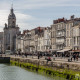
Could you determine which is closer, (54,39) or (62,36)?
(62,36)

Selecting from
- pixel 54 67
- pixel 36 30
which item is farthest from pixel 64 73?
pixel 36 30

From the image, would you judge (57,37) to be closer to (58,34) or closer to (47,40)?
(58,34)

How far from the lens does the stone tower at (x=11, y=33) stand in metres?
135

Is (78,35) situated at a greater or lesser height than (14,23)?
lesser

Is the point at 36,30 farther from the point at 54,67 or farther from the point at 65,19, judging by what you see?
the point at 54,67

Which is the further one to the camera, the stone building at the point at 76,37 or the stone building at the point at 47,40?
the stone building at the point at 47,40

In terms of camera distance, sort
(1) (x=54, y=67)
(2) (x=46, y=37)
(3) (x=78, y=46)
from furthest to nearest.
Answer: (2) (x=46, y=37) → (3) (x=78, y=46) → (1) (x=54, y=67)

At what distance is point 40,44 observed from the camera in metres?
93.6

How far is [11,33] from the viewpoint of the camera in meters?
138

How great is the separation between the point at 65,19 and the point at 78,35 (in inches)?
596

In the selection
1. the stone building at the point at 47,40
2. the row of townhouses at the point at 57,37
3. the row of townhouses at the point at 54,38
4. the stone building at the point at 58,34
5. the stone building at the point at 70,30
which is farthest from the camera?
the stone building at the point at 47,40

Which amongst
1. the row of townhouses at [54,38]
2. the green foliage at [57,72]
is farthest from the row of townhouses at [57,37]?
the green foliage at [57,72]

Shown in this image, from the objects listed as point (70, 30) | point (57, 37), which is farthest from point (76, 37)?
point (57, 37)

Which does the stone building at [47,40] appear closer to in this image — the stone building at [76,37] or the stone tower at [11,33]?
the stone building at [76,37]
